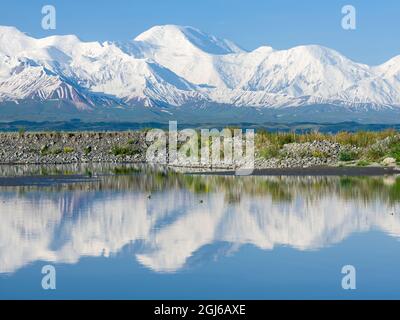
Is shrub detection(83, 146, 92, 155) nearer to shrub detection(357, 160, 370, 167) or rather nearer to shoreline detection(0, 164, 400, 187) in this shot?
shoreline detection(0, 164, 400, 187)

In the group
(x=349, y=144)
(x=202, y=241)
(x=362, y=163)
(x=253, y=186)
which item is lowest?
(x=202, y=241)

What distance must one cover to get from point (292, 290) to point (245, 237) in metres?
6.06

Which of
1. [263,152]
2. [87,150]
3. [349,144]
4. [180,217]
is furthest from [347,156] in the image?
[180,217]

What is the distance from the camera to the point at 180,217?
2536 cm

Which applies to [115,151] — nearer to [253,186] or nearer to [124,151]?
[124,151]

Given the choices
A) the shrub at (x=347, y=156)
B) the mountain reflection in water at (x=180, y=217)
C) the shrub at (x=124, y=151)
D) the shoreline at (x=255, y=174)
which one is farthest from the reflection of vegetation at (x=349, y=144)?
the mountain reflection in water at (x=180, y=217)

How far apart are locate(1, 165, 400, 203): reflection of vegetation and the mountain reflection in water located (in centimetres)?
4

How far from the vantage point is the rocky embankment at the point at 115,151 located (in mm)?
48375

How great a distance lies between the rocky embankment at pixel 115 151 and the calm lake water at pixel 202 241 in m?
13.1

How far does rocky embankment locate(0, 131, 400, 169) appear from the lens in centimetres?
4838

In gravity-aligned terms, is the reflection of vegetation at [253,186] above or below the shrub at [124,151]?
below

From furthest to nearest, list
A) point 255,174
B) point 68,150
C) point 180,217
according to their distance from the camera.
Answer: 1. point 68,150
2. point 255,174
3. point 180,217

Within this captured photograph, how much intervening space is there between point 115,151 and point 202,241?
4093 cm

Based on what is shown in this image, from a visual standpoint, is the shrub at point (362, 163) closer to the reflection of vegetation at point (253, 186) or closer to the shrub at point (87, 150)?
the reflection of vegetation at point (253, 186)
